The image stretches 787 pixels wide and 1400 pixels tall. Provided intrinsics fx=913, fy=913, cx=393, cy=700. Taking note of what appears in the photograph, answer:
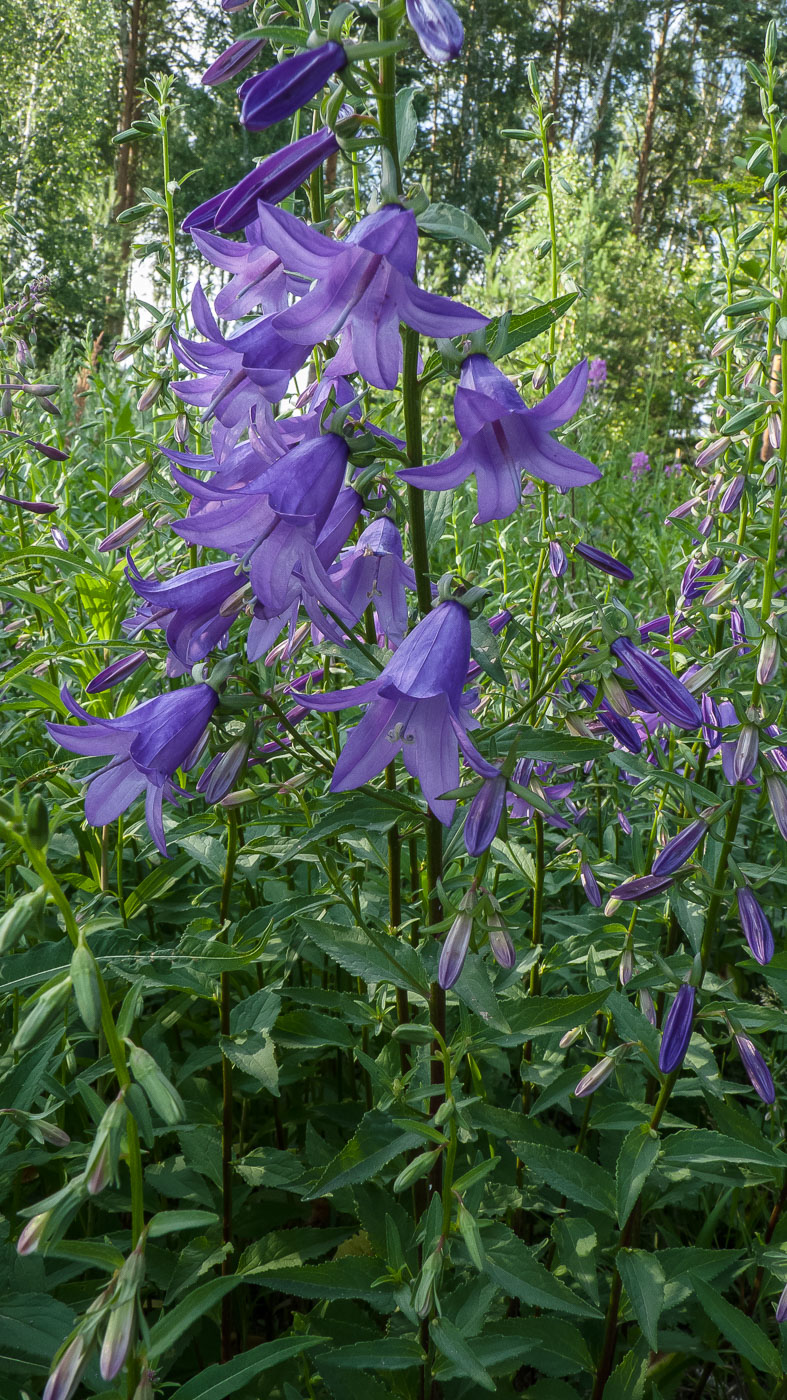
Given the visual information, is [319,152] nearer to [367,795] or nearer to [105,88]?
[367,795]

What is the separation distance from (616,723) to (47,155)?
30.0m

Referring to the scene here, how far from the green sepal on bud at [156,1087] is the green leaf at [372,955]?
62 cm

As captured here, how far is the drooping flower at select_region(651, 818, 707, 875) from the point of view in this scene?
168 cm

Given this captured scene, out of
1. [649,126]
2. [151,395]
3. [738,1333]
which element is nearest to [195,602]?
[151,395]

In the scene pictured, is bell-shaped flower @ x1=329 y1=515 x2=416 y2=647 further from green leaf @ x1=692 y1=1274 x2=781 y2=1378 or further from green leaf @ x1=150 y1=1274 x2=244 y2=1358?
green leaf @ x1=692 y1=1274 x2=781 y2=1378

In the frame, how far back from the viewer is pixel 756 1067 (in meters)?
1.83

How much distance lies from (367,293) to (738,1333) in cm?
189

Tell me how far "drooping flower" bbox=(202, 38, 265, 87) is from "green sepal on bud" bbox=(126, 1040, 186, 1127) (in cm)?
142

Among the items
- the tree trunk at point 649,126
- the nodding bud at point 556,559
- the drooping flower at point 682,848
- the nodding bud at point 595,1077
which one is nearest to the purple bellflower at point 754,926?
the drooping flower at point 682,848

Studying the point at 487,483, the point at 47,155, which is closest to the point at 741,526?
the point at 487,483

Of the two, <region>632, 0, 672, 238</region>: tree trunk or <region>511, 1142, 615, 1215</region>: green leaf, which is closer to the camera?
<region>511, 1142, 615, 1215</region>: green leaf

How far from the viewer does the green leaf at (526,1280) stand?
4.97 ft

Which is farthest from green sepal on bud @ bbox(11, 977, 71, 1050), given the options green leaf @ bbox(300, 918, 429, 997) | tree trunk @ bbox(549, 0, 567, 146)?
tree trunk @ bbox(549, 0, 567, 146)

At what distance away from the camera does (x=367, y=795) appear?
4.99 ft
